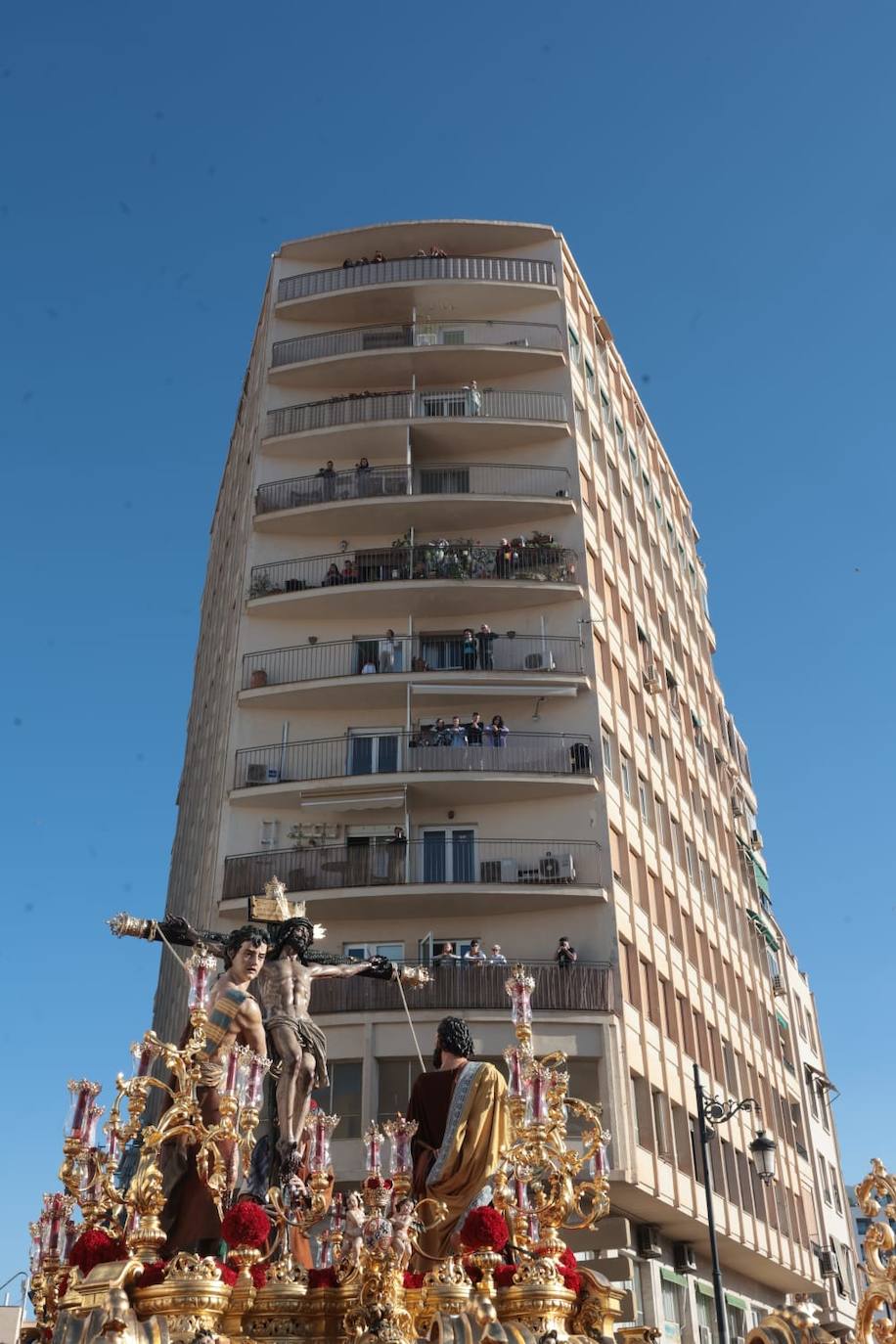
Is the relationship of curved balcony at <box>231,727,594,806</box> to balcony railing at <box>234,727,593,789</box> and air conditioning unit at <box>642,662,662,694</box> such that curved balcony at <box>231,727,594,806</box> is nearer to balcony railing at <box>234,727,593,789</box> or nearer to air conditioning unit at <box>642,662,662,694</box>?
balcony railing at <box>234,727,593,789</box>

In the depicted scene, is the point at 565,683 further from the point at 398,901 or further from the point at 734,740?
the point at 734,740

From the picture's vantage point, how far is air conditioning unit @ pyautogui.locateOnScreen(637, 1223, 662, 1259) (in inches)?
1198

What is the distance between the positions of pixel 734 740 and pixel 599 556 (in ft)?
63.2

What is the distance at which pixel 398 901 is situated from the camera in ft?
100

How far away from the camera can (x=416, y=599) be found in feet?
114

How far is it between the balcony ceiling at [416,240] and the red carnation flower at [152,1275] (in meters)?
35.8

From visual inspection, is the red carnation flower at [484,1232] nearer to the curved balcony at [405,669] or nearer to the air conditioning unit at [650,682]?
the curved balcony at [405,669]

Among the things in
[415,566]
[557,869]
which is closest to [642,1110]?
[557,869]

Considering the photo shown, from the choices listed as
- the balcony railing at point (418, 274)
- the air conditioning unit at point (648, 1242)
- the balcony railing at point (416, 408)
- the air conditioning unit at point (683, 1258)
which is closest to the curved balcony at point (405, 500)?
the balcony railing at point (416, 408)

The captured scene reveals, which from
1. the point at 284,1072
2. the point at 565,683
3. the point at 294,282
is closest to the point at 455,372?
the point at 294,282

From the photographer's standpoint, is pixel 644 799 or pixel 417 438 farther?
pixel 417 438

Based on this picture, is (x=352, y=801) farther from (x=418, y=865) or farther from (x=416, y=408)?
(x=416, y=408)

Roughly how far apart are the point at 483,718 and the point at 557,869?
191 inches

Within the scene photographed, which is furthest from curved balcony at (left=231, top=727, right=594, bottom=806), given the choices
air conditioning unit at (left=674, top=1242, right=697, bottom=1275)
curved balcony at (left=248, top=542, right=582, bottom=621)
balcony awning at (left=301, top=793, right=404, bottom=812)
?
air conditioning unit at (left=674, top=1242, right=697, bottom=1275)
